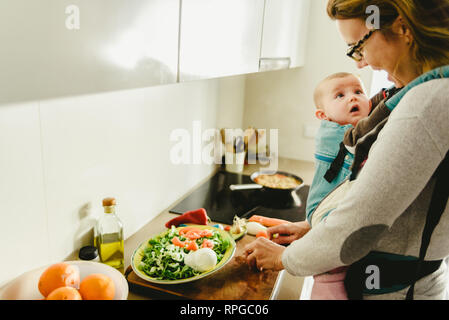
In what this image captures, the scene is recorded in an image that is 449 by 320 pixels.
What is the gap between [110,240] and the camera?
3.71 ft

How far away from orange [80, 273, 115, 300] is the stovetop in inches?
28.5

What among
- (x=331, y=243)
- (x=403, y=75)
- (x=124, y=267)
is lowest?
(x=124, y=267)

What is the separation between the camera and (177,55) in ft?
2.66

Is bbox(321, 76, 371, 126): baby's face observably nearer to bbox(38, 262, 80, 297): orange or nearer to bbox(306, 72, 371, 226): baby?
bbox(306, 72, 371, 226): baby

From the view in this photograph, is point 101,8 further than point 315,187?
No

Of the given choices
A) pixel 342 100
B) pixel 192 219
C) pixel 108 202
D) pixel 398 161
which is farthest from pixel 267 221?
pixel 398 161

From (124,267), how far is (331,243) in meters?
0.68

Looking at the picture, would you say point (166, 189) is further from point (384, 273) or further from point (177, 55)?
point (384, 273)

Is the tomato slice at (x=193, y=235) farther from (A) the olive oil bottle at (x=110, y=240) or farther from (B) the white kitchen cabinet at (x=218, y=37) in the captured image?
(B) the white kitchen cabinet at (x=218, y=37)

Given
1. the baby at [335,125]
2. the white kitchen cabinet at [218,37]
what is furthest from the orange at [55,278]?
the baby at [335,125]

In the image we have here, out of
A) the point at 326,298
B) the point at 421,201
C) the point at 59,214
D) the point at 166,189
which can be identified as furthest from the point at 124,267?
the point at 421,201

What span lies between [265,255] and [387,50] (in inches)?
23.8

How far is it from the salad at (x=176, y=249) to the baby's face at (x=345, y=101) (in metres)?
0.59

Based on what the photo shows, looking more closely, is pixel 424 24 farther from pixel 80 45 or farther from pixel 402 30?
pixel 80 45
